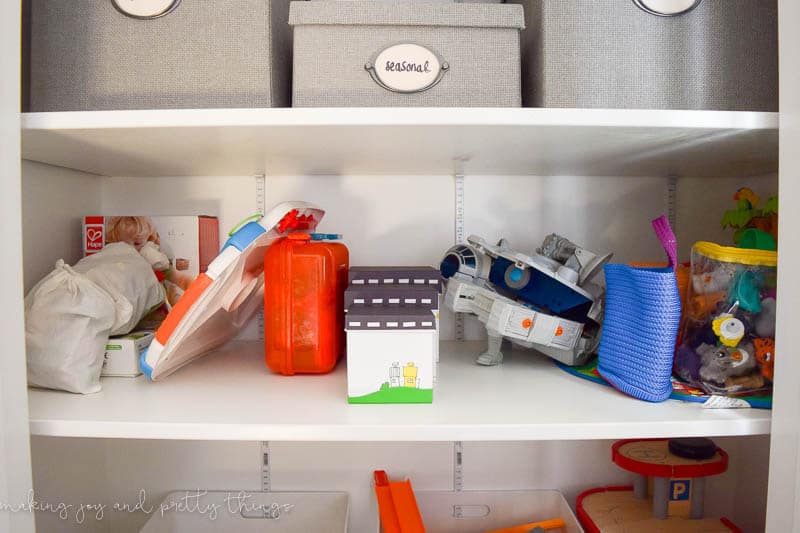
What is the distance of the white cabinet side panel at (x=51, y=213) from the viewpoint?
2.88ft

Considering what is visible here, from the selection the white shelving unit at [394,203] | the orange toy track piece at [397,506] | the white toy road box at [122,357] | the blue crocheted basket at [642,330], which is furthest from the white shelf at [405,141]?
the orange toy track piece at [397,506]

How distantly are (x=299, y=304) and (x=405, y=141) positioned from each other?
31cm

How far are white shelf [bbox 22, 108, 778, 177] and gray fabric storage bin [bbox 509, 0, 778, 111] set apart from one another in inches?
2.4

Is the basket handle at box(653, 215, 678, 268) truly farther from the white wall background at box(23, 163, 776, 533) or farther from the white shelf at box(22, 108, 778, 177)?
the white wall background at box(23, 163, 776, 533)

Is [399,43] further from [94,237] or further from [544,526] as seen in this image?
[544,526]

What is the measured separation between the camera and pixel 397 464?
113 cm

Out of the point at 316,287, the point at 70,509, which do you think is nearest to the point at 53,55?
the point at 316,287

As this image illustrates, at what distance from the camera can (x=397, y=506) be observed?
3.26 feet

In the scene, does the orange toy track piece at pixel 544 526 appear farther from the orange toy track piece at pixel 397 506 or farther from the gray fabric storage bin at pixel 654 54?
the gray fabric storage bin at pixel 654 54

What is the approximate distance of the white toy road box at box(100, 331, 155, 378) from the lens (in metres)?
0.85

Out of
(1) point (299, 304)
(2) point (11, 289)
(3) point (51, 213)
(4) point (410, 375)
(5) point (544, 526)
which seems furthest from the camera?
(5) point (544, 526)

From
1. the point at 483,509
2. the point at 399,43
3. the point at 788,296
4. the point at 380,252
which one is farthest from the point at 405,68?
the point at 483,509

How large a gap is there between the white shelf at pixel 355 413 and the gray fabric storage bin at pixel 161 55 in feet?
1.42

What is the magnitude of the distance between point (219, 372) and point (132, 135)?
1.37 feet
